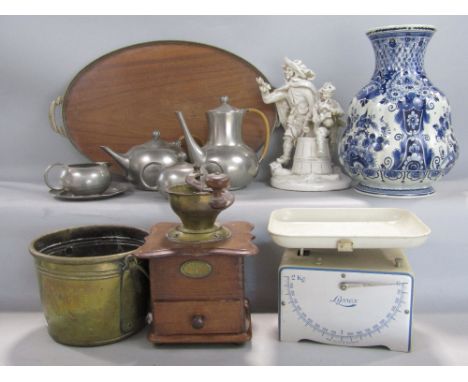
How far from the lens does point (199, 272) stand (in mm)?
1071

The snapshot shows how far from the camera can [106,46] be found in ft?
5.31

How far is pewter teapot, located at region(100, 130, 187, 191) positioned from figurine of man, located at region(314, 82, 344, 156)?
0.40 m

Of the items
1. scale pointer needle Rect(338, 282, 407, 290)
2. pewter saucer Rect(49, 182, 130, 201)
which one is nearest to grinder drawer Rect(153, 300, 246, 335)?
scale pointer needle Rect(338, 282, 407, 290)

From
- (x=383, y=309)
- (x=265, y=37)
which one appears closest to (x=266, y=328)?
(x=383, y=309)

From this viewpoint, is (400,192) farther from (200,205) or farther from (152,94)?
(152,94)

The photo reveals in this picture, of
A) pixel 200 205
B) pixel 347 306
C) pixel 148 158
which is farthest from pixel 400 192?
pixel 148 158

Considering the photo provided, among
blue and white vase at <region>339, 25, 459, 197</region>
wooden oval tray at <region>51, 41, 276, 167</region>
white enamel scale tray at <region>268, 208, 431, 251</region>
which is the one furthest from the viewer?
wooden oval tray at <region>51, 41, 276, 167</region>

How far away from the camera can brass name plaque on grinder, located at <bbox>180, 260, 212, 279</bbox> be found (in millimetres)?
1065

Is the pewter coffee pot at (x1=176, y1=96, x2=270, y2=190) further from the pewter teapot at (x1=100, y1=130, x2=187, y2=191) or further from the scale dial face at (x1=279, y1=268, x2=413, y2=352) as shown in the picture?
the scale dial face at (x1=279, y1=268, x2=413, y2=352)

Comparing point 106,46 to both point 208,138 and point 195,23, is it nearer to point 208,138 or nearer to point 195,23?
point 195,23

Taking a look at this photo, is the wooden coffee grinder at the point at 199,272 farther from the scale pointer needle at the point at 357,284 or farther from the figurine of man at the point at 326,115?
the figurine of man at the point at 326,115

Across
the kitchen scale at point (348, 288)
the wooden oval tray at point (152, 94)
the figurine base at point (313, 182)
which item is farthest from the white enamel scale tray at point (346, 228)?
the wooden oval tray at point (152, 94)

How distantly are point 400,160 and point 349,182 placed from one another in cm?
22

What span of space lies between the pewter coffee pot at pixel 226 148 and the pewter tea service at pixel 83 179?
26cm
